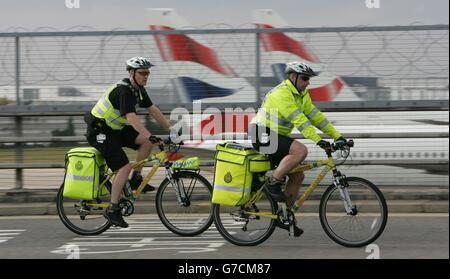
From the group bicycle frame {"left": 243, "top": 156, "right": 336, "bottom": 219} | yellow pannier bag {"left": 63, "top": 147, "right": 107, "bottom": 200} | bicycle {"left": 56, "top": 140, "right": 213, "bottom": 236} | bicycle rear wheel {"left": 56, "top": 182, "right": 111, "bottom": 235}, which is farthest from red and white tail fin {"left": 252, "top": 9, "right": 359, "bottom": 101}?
bicycle rear wheel {"left": 56, "top": 182, "right": 111, "bottom": 235}

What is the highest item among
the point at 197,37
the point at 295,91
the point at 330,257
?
the point at 197,37

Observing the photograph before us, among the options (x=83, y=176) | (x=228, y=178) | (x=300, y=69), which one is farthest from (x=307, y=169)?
(x=83, y=176)

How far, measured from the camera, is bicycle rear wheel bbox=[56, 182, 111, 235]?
971 cm

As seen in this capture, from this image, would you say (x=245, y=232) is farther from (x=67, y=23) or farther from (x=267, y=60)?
(x=67, y=23)

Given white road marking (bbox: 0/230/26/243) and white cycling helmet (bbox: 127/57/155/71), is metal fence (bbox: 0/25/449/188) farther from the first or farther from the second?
white cycling helmet (bbox: 127/57/155/71)

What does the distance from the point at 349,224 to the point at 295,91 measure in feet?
4.39

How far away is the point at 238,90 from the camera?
38.7ft

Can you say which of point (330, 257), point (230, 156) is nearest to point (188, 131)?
point (230, 156)

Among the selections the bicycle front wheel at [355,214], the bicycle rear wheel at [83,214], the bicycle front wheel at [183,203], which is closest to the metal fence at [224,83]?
the bicycle rear wheel at [83,214]

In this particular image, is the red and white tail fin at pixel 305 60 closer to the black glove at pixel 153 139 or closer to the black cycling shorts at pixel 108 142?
the black glove at pixel 153 139

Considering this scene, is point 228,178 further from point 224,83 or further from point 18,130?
point 18,130

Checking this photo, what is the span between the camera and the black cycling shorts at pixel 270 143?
880 centimetres

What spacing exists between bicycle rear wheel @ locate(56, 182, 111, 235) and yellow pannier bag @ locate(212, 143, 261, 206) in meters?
1.33

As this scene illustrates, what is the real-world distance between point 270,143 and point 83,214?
2.17m
